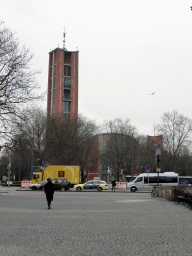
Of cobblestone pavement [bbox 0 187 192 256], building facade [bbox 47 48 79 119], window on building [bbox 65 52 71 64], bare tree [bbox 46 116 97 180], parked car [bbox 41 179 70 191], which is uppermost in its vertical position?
window on building [bbox 65 52 71 64]

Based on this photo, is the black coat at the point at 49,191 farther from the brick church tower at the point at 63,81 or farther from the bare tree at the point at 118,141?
the brick church tower at the point at 63,81

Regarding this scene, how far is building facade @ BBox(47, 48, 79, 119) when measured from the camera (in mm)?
90250

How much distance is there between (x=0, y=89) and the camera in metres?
28.8

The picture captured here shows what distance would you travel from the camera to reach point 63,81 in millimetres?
90750

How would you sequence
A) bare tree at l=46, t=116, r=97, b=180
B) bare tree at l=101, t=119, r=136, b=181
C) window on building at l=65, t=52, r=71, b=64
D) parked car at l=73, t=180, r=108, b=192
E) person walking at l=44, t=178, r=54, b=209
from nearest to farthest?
person walking at l=44, t=178, r=54, b=209
parked car at l=73, t=180, r=108, b=192
bare tree at l=46, t=116, r=97, b=180
bare tree at l=101, t=119, r=136, b=181
window on building at l=65, t=52, r=71, b=64

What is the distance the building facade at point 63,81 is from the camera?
90.2 metres

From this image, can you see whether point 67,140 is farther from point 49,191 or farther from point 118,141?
point 49,191

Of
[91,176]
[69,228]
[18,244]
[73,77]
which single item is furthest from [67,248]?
[91,176]

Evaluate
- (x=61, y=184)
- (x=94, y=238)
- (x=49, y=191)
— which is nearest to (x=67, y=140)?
(x=61, y=184)

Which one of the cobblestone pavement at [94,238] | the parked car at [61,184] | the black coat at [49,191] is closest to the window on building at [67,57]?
the parked car at [61,184]

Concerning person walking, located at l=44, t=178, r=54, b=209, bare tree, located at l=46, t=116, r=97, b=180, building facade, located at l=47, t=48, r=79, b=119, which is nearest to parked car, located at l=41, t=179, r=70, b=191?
bare tree, located at l=46, t=116, r=97, b=180

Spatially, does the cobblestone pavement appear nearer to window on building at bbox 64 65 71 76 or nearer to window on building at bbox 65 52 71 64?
window on building at bbox 64 65 71 76

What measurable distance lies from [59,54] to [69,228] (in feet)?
278

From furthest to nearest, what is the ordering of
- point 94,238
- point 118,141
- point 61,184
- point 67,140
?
point 118,141 < point 67,140 < point 61,184 < point 94,238
